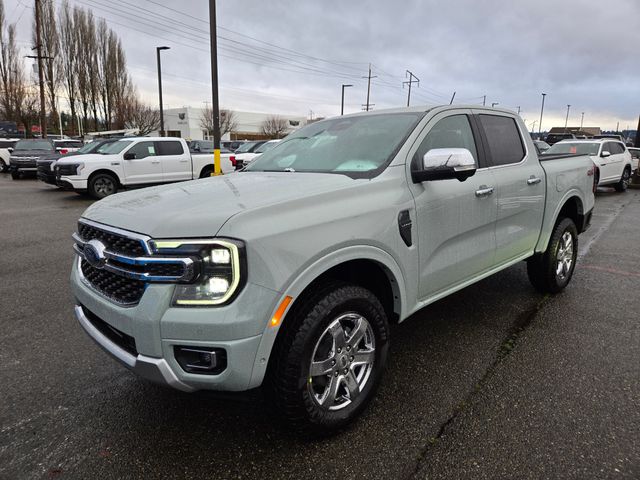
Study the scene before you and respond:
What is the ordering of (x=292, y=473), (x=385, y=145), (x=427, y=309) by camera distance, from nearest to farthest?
(x=292, y=473) → (x=385, y=145) → (x=427, y=309)

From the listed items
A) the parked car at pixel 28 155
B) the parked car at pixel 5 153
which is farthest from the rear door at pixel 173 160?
the parked car at pixel 5 153

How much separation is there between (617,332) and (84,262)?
4018 mm

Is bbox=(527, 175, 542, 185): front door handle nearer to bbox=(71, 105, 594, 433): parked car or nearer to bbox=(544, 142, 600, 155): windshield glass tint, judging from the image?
bbox=(71, 105, 594, 433): parked car

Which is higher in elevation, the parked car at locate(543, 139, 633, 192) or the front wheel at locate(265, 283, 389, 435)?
the parked car at locate(543, 139, 633, 192)

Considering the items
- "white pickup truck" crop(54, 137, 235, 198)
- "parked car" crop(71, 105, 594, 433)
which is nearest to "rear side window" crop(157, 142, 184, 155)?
"white pickup truck" crop(54, 137, 235, 198)

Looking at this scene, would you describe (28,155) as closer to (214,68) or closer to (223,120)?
(214,68)

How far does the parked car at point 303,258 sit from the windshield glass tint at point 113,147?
1019 cm

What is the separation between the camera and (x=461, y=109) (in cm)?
342

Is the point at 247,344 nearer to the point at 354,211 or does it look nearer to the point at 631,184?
the point at 354,211

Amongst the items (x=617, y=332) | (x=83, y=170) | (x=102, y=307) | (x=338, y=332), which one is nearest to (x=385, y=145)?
(x=338, y=332)

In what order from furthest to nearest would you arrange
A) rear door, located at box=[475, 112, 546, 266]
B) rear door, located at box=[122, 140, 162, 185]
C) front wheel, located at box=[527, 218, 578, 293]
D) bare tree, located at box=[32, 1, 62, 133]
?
bare tree, located at box=[32, 1, 62, 133], rear door, located at box=[122, 140, 162, 185], front wheel, located at box=[527, 218, 578, 293], rear door, located at box=[475, 112, 546, 266]

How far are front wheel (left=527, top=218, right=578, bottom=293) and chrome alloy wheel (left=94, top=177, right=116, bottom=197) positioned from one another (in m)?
10.8

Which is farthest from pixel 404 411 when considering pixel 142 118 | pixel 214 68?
pixel 142 118

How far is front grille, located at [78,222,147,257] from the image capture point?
200cm
